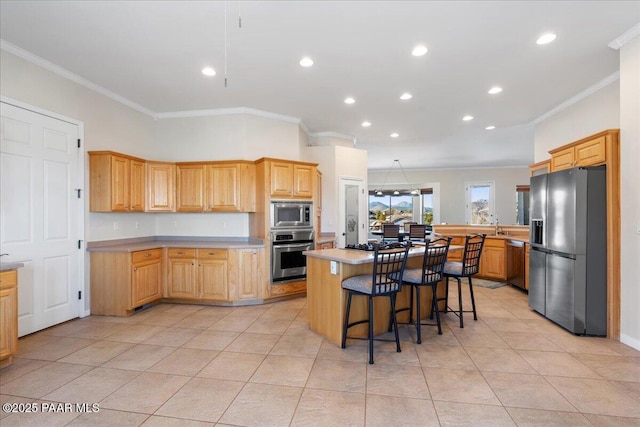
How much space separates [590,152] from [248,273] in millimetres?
4484

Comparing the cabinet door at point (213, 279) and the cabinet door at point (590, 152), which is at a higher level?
the cabinet door at point (590, 152)

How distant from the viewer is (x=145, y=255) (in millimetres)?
4266

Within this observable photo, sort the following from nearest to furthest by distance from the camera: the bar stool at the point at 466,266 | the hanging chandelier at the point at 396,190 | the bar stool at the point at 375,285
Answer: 1. the bar stool at the point at 375,285
2. the bar stool at the point at 466,266
3. the hanging chandelier at the point at 396,190

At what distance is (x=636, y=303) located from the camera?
296cm

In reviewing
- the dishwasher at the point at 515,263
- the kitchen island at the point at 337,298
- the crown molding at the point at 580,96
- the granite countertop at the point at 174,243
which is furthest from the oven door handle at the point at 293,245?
the crown molding at the point at 580,96

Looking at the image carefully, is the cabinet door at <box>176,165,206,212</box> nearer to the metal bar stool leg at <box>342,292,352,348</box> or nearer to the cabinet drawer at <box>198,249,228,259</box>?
the cabinet drawer at <box>198,249,228,259</box>

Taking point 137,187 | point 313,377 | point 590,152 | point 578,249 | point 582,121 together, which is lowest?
point 313,377

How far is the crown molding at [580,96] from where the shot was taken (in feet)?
12.8

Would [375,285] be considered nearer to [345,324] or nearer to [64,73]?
[345,324]

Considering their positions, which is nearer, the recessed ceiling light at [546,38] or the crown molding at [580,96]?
the recessed ceiling light at [546,38]

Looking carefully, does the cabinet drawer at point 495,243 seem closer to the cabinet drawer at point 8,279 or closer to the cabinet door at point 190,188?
the cabinet door at point 190,188

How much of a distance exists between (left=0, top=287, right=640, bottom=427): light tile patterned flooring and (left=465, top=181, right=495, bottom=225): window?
7.88 m

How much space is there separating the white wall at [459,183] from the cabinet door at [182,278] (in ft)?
28.6

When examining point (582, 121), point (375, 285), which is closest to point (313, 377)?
point (375, 285)
